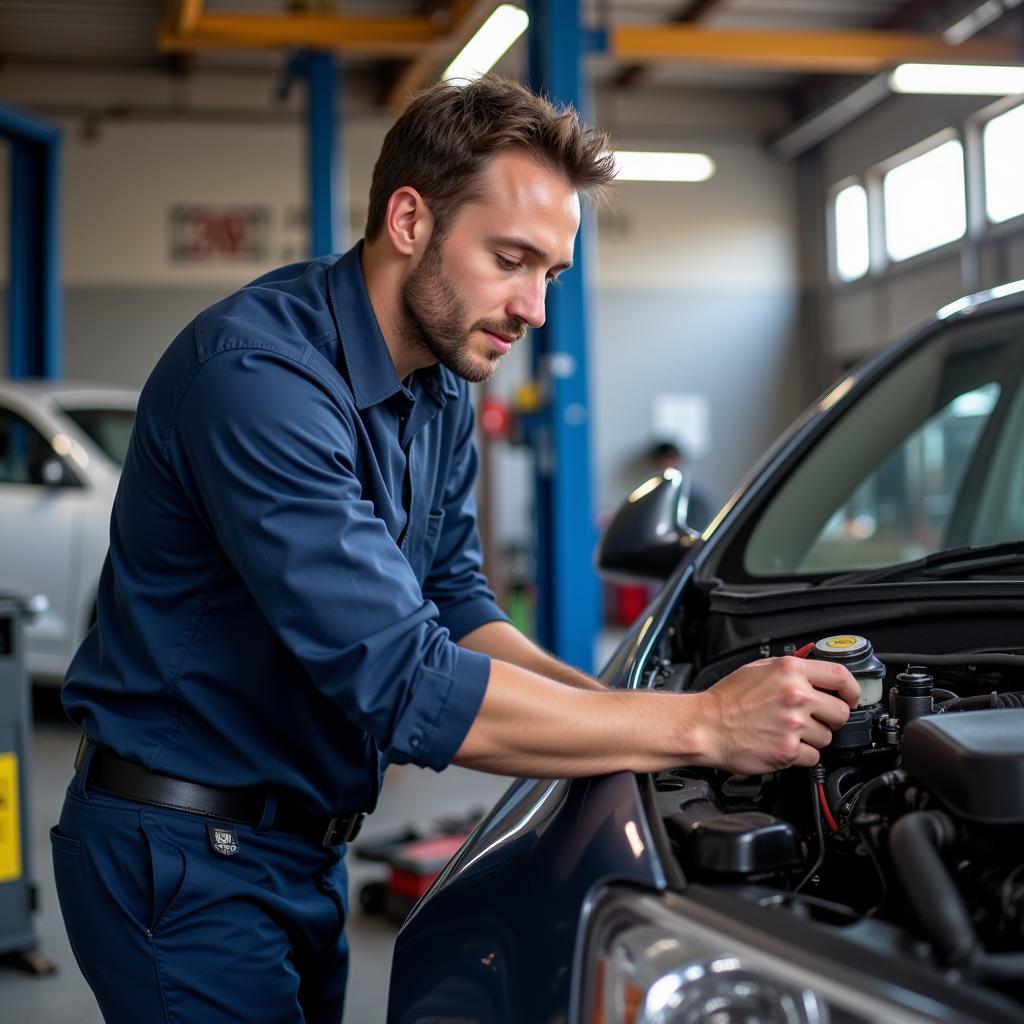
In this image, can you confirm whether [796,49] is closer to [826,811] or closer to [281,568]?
[826,811]

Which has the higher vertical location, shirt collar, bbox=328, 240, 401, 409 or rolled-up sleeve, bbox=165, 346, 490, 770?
shirt collar, bbox=328, 240, 401, 409

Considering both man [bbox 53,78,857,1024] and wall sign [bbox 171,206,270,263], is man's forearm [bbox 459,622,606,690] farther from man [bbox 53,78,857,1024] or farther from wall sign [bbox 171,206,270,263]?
wall sign [bbox 171,206,270,263]

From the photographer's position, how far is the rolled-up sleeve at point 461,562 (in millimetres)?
1831

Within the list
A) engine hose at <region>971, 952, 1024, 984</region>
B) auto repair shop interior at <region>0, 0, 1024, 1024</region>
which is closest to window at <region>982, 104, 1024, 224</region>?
auto repair shop interior at <region>0, 0, 1024, 1024</region>

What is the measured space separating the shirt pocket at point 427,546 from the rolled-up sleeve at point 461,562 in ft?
0.17

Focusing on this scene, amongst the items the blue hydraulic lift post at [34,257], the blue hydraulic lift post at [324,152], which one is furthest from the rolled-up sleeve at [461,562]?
the blue hydraulic lift post at [34,257]

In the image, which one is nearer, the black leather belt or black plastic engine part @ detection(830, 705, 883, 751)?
black plastic engine part @ detection(830, 705, 883, 751)

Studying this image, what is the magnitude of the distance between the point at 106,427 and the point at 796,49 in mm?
4941

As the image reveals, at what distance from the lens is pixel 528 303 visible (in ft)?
4.75

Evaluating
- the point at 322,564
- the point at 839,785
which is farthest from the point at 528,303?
the point at 839,785

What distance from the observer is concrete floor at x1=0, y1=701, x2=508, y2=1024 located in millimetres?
2965

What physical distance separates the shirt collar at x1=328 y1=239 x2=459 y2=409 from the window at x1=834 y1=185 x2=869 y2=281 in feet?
40.0

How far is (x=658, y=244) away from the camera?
13445 mm

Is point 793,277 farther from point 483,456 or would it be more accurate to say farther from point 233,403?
point 233,403
